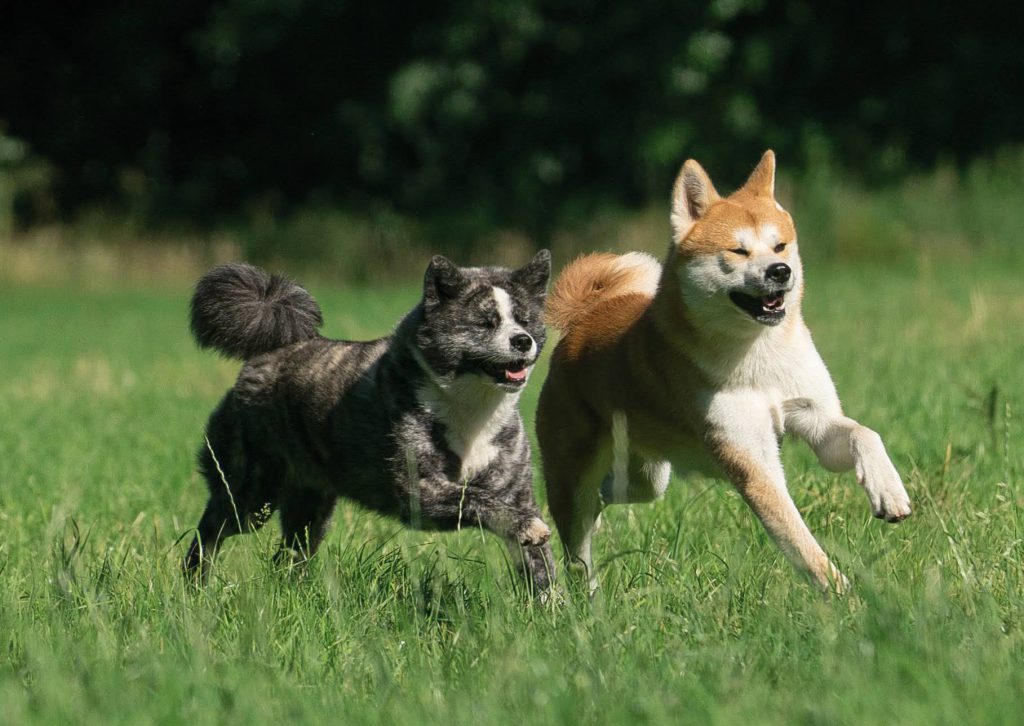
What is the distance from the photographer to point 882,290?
1584cm

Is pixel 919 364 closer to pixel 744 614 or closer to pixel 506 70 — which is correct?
pixel 744 614

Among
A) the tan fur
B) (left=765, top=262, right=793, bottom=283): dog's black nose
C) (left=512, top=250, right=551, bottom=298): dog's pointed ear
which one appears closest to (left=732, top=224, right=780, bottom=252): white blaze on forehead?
the tan fur

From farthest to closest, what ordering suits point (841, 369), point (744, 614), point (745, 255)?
1. point (841, 369)
2. point (745, 255)
3. point (744, 614)

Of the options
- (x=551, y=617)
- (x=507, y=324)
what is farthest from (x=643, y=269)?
(x=551, y=617)

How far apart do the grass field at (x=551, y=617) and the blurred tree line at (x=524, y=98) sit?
687 inches

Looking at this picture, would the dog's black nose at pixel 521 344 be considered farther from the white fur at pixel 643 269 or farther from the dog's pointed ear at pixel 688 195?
the white fur at pixel 643 269

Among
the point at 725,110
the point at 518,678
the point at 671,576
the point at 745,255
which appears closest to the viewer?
the point at 518,678

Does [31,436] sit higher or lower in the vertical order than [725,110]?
higher

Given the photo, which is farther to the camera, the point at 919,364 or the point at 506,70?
the point at 506,70

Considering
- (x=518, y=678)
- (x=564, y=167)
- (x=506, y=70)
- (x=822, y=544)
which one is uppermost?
(x=518, y=678)

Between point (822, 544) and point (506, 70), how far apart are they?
2057 centimetres

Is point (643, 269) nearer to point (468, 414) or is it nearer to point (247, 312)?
point (468, 414)

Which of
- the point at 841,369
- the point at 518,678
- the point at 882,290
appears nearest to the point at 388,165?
the point at 882,290

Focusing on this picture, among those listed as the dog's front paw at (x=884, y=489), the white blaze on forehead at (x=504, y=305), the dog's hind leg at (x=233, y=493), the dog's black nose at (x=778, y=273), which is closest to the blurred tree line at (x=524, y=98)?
the dog's hind leg at (x=233, y=493)
